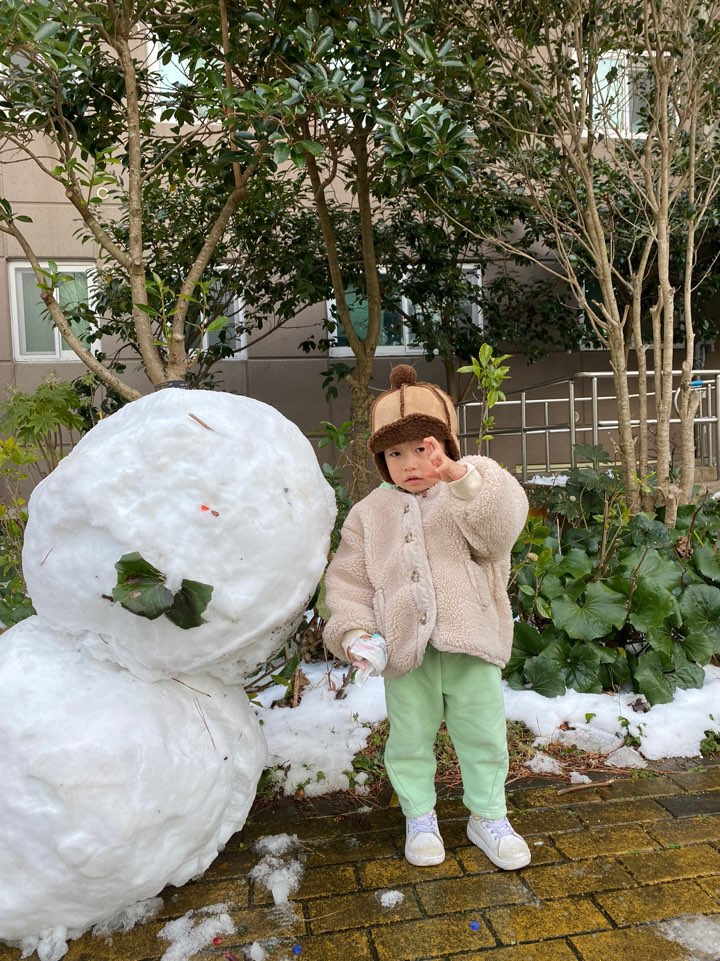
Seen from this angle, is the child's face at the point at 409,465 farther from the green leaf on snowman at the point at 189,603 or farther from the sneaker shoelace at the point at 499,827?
the sneaker shoelace at the point at 499,827

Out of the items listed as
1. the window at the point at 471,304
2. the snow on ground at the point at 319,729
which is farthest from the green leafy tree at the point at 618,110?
the window at the point at 471,304

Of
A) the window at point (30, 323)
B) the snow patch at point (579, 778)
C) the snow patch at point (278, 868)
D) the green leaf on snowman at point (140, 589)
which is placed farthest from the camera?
the window at point (30, 323)

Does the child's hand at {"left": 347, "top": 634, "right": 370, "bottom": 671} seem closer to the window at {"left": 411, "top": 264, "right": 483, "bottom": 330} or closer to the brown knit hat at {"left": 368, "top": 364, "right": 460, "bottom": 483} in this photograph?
the brown knit hat at {"left": 368, "top": 364, "right": 460, "bottom": 483}

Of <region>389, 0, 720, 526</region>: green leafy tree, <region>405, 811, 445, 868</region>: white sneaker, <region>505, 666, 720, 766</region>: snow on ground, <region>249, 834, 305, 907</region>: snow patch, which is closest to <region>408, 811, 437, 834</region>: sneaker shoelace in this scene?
<region>405, 811, 445, 868</region>: white sneaker

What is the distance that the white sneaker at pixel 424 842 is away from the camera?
6.59ft

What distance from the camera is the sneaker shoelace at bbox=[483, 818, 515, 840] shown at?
6.62 feet

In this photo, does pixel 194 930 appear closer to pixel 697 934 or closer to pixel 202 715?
pixel 202 715

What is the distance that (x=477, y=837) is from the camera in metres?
2.08

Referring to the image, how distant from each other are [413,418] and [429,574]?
445 millimetres

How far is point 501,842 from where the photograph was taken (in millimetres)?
1994

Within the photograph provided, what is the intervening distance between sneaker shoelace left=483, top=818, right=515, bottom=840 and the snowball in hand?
0.78 metres

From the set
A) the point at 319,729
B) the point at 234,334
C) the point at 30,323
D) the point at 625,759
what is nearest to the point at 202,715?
the point at 319,729

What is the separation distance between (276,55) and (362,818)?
341cm

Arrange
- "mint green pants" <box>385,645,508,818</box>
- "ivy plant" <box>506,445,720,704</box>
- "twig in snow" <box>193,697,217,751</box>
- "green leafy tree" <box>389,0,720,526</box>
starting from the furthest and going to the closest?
"green leafy tree" <box>389,0,720,526</box> < "ivy plant" <box>506,445,720,704</box> < "mint green pants" <box>385,645,508,818</box> < "twig in snow" <box>193,697,217,751</box>
